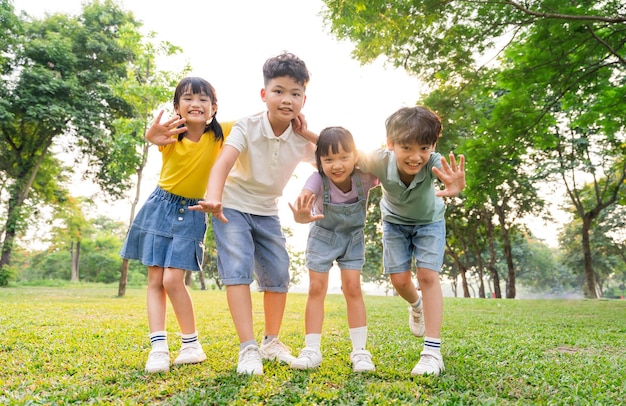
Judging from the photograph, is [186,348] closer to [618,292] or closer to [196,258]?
[196,258]

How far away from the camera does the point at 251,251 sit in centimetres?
312

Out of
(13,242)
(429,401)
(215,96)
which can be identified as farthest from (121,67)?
(429,401)

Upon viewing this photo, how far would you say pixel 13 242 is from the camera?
18.4 meters

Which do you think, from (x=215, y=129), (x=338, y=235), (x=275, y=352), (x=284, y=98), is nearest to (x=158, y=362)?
(x=275, y=352)

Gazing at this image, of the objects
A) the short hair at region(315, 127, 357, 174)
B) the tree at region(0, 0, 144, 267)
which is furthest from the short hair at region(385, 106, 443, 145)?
the tree at region(0, 0, 144, 267)

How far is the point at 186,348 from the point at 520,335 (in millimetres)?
3523

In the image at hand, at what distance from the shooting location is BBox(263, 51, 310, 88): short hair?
3.04m

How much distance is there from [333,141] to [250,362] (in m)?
1.49

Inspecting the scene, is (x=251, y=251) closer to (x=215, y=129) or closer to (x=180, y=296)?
(x=180, y=296)

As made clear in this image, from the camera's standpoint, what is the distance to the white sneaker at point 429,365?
2719 mm

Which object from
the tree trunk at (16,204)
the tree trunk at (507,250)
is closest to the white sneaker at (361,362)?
the tree trunk at (507,250)

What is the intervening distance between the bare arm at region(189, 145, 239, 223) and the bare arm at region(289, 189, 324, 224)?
0.46 m

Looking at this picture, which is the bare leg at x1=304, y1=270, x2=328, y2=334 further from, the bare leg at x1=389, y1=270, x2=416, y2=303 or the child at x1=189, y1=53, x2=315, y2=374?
the bare leg at x1=389, y1=270, x2=416, y2=303

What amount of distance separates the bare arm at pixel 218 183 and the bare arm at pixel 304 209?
1.50 ft
